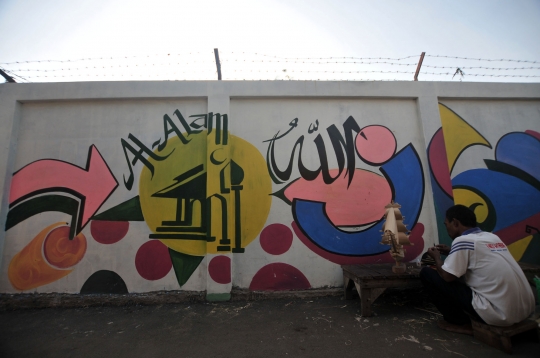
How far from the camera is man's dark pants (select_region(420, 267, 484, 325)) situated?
263 centimetres

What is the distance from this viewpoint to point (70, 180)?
418 cm

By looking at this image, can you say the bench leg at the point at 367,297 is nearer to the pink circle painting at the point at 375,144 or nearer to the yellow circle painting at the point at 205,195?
the yellow circle painting at the point at 205,195

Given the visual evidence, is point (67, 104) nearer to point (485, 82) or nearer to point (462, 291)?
point (462, 291)

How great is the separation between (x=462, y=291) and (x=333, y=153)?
7.84ft

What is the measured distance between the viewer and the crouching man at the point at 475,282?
93.7 inches

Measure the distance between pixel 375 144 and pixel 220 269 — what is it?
2992 mm

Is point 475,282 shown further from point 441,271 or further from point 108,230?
point 108,230

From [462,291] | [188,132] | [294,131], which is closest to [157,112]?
[188,132]

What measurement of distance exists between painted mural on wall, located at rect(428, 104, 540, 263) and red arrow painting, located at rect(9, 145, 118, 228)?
4.96m

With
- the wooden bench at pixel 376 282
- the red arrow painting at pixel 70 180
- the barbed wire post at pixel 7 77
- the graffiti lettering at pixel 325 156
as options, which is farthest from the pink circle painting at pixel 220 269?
the barbed wire post at pixel 7 77

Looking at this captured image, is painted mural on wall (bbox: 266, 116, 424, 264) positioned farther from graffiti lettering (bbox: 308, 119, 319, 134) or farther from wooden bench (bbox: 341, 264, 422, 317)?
wooden bench (bbox: 341, 264, 422, 317)

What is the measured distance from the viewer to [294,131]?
439cm

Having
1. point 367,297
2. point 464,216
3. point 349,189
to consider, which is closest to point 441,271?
point 464,216

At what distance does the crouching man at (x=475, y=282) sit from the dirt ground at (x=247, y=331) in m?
0.26
